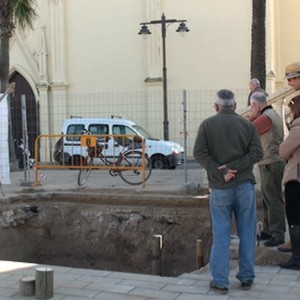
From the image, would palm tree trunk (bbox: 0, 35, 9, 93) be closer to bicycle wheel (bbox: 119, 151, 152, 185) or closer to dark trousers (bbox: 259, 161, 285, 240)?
bicycle wheel (bbox: 119, 151, 152, 185)

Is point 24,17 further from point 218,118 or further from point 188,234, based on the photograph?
point 218,118

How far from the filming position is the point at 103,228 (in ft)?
34.6

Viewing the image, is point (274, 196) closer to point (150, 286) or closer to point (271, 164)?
point (271, 164)

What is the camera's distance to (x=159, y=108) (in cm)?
2214

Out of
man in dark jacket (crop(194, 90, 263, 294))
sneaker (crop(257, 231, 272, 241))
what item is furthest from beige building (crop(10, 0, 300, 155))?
man in dark jacket (crop(194, 90, 263, 294))

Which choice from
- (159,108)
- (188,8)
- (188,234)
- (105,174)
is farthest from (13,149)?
(188,8)

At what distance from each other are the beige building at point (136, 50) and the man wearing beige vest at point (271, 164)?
16.8 meters

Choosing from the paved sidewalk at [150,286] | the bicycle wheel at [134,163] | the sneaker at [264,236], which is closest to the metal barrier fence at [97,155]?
the bicycle wheel at [134,163]

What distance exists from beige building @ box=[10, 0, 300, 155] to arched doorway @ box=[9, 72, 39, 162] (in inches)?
12.8

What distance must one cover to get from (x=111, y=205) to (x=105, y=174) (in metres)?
4.38

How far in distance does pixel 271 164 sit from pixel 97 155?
7.03 m

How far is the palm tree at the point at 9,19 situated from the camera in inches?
666

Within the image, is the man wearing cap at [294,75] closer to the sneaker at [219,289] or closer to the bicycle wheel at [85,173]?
the sneaker at [219,289]

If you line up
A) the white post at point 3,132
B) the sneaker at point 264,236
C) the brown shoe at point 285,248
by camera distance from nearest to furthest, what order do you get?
the brown shoe at point 285,248
the sneaker at point 264,236
the white post at point 3,132
